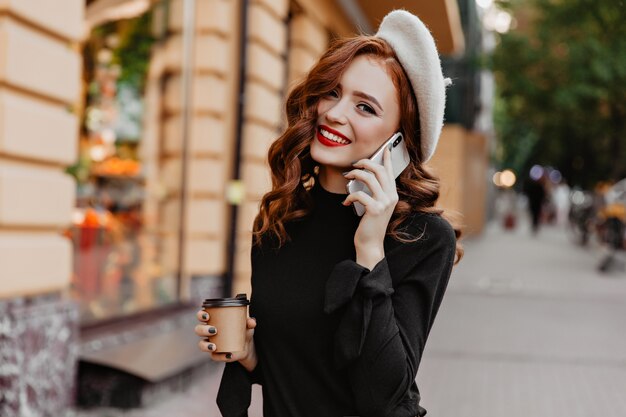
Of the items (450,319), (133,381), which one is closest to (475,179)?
(450,319)

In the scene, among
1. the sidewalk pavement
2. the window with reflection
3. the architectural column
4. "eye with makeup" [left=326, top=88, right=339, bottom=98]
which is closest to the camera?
"eye with makeup" [left=326, top=88, right=339, bottom=98]

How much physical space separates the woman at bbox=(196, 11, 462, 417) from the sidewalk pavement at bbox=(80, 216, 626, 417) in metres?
3.76

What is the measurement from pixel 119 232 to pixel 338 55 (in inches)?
235

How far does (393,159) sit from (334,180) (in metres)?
0.17

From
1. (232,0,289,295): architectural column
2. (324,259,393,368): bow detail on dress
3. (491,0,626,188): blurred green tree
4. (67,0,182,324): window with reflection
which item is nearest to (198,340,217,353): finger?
(324,259,393,368): bow detail on dress

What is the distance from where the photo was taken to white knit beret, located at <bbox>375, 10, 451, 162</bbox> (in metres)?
1.95

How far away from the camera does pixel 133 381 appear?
19.3 ft

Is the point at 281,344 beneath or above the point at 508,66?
beneath

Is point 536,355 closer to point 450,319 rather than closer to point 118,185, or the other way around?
point 450,319

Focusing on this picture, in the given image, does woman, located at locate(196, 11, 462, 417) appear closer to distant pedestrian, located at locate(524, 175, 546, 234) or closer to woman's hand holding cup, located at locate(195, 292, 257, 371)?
woman's hand holding cup, located at locate(195, 292, 257, 371)

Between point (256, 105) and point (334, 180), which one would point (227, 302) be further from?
point (256, 105)

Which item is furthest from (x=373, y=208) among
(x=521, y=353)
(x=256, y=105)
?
(x=256, y=105)

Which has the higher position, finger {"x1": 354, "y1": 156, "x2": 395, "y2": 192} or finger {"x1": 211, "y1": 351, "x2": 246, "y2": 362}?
finger {"x1": 354, "y1": 156, "x2": 395, "y2": 192}

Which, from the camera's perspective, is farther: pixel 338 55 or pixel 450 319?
pixel 450 319
